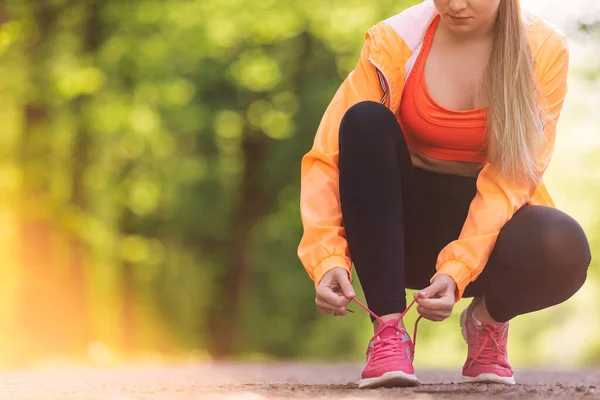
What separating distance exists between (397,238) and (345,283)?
0.69 feet

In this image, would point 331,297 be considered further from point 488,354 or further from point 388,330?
point 488,354

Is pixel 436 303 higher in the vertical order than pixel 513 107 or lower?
lower

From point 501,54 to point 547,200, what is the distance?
47 cm

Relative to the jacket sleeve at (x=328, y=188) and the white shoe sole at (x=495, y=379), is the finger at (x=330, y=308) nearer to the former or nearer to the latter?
the jacket sleeve at (x=328, y=188)

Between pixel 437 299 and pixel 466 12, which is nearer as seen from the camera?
pixel 437 299

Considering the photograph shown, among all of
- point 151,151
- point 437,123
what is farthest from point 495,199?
point 151,151

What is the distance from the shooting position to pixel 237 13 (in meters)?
11.6

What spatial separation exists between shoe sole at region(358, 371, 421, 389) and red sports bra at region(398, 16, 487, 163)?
72cm

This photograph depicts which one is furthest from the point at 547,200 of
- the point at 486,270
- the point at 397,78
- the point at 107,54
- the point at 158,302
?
the point at 158,302

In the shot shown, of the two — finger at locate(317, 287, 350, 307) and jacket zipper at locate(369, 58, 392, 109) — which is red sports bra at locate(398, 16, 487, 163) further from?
finger at locate(317, 287, 350, 307)

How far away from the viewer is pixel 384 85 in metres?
3.10

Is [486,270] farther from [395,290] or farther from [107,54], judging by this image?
[107,54]

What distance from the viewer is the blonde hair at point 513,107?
2.97 meters

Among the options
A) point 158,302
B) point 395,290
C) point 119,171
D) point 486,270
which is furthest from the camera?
point 158,302
